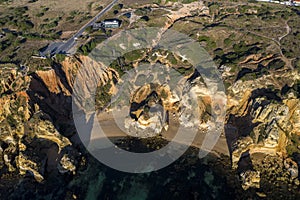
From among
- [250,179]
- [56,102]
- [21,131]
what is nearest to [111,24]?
[56,102]

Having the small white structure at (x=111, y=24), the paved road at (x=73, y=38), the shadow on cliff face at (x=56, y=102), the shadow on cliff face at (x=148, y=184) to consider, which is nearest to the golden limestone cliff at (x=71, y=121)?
the shadow on cliff face at (x=56, y=102)

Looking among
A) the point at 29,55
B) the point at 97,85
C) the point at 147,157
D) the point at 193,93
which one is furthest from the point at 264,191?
the point at 29,55

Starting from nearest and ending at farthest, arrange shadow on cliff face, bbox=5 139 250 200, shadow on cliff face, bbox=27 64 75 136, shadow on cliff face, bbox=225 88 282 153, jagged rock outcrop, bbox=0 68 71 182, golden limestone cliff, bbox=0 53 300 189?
shadow on cliff face, bbox=5 139 250 200, jagged rock outcrop, bbox=0 68 71 182, golden limestone cliff, bbox=0 53 300 189, shadow on cliff face, bbox=225 88 282 153, shadow on cliff face, bbox=27 64 75 136

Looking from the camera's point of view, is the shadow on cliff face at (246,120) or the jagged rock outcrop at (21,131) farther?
the shadow on cliff face at (246,120)

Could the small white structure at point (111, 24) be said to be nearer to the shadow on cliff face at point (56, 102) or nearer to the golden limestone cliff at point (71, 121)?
the golden limestone cliff at point (71, 121)

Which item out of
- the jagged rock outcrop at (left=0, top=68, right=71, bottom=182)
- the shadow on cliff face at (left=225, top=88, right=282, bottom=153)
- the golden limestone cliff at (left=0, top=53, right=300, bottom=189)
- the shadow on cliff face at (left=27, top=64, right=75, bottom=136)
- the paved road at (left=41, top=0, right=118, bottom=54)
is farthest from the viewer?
the paved road at (left=41, top=0, right=118, bottom=54)

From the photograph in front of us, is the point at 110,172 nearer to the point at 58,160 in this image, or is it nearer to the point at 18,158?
the point at 58,160

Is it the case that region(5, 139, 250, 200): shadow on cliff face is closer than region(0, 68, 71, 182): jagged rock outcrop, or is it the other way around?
region(5, 139, 250, 200): shadow on cliff face

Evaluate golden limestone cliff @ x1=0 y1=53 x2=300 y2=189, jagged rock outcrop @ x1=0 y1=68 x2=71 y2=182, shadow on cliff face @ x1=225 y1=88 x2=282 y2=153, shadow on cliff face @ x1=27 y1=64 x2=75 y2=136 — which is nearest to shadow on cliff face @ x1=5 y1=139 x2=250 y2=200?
golden limestone cliff @ x1=0 y1=53 x2=300 y2=189

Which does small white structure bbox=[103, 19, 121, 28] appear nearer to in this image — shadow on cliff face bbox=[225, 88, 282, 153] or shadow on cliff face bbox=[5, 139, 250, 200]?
shadow on cliff face bbox=[225, 88, 282, 153]
